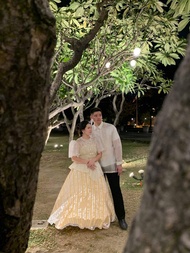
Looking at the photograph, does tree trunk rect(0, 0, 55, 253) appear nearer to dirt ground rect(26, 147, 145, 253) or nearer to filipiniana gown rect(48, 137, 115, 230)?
dirt ground rect(26, 147, 145, 253)

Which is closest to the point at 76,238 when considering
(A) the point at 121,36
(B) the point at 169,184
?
(A) the point at 121,36

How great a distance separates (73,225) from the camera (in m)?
5.81

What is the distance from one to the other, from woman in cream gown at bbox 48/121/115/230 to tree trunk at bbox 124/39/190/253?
5.16 metres

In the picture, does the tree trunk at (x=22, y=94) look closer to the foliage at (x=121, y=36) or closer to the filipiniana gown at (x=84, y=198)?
the foliage at (x=121, y=36)

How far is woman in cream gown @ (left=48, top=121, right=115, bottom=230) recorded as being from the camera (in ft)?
19.1

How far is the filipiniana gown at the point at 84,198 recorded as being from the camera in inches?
229

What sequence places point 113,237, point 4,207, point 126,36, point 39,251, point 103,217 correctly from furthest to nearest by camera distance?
point 126,36, point 103,217, point 113,237, point 39,251, point 4,207

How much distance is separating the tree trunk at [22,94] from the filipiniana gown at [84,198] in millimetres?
4373

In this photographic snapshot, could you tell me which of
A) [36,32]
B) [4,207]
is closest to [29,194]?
[4,207]

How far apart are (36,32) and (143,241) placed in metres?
1.00

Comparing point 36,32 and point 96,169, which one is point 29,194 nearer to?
point 36,32

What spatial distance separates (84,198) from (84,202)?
72 mm

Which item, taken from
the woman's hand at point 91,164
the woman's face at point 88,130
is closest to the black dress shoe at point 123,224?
the woman's hand at point 91,164

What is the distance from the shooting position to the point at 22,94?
1.38 meters
